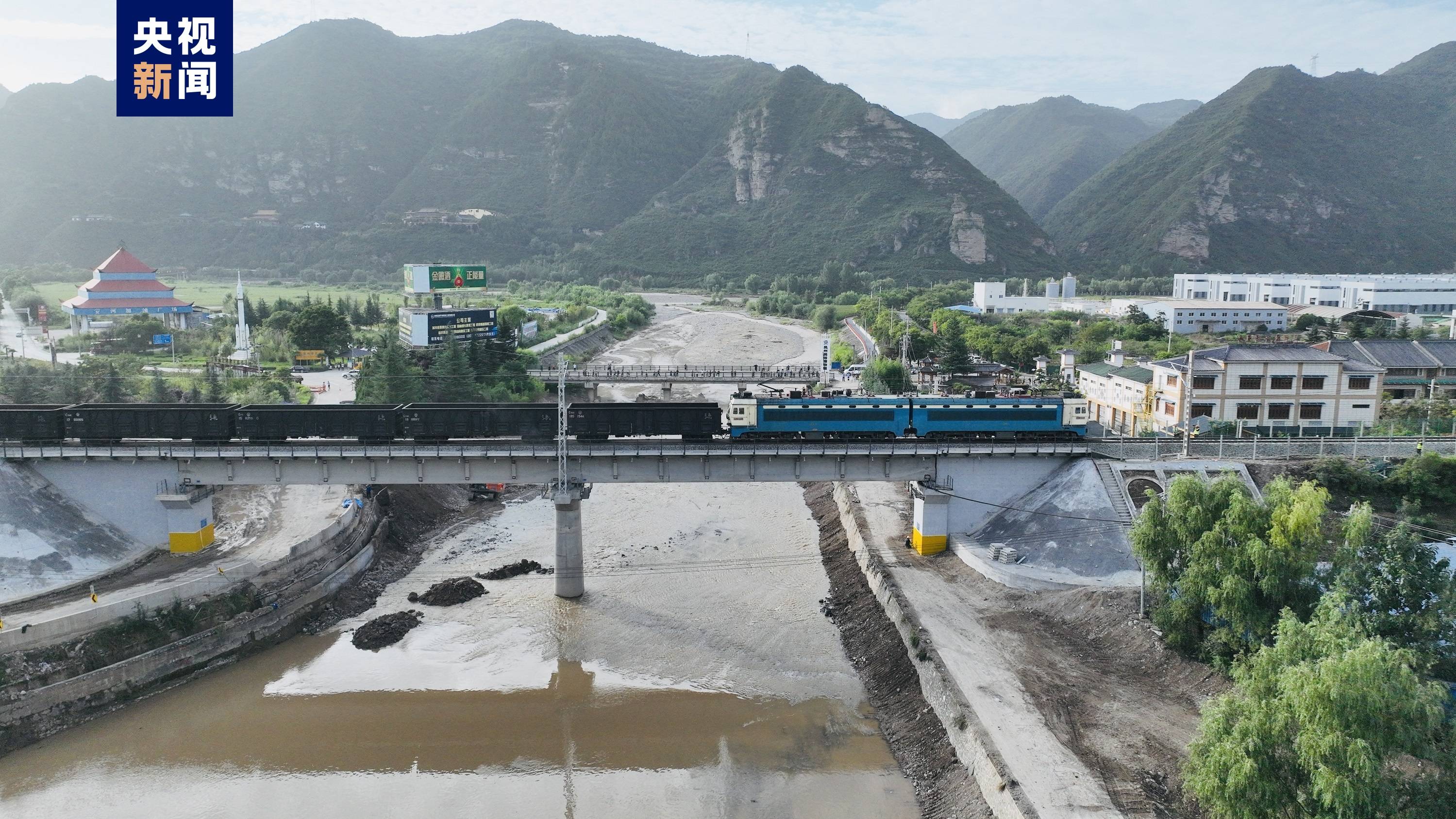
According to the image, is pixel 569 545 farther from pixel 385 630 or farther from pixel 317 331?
pixel 317 331

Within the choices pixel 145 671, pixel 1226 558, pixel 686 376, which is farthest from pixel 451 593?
pixel 1226 558

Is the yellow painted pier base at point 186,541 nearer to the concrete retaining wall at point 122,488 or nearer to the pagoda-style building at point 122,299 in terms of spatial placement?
the concrete retaining wall at point 122,488

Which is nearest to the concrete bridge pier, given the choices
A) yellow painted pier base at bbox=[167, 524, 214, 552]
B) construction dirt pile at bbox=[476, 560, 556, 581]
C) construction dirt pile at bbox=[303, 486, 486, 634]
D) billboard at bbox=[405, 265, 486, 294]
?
construction dirt pile at bbox=[476, 560, 556, 581]

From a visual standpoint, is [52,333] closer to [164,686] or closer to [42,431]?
[42,431]

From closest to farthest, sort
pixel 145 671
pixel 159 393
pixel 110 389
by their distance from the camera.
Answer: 1. pixel 145 671
2. pixel 110 389
3. pixel 159 393

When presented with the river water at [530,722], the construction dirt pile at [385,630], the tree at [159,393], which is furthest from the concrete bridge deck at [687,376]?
the construction dirt pile at [385,630]

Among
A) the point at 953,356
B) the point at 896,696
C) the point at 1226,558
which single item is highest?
the point at 953,356
